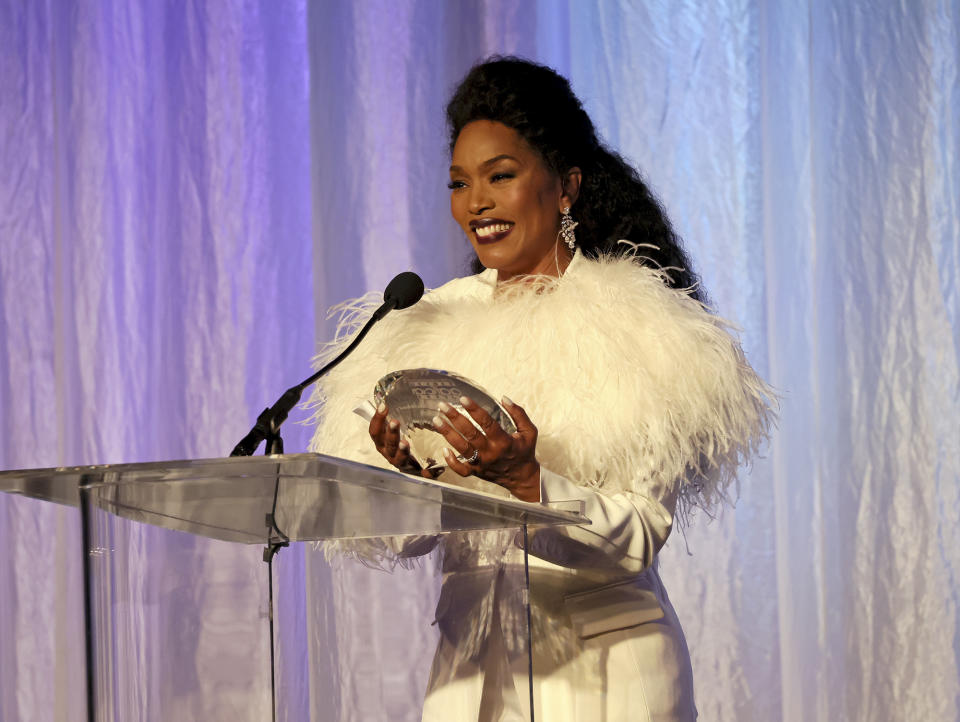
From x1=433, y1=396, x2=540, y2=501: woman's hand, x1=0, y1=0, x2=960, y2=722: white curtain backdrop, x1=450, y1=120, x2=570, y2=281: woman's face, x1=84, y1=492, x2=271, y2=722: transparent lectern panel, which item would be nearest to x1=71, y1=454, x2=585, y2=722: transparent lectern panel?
x1=84, y1=492, x2=271, y2=722: transparent lectern panel

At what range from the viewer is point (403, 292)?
1347mm

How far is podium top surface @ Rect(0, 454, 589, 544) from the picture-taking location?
94 cm

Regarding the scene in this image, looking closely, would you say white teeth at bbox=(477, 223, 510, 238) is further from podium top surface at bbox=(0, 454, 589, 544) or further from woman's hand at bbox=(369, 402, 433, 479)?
podium top surface at bbox=(0, 454, 589, 544)

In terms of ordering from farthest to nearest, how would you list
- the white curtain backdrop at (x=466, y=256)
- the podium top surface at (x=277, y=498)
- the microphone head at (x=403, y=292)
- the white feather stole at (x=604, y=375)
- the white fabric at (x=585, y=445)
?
the white curtain backdrop at (x=466, y=256), the white feather stole at (x=604, y=375), the microphone head at (x=403, y=292), the white fabric at (x=585, y=445), the podium top surface at (x=277, y=498)

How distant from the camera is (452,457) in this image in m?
1.25

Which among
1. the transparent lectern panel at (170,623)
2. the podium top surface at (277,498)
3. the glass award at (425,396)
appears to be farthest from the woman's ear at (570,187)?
the transparent lectern panel at (170,623)

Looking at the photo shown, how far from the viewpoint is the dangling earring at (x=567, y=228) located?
1.82 meters

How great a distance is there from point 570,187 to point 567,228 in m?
0.07

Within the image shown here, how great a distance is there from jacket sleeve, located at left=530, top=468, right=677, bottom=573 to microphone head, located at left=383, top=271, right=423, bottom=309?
0.79 ft

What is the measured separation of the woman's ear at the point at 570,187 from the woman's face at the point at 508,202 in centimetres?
2

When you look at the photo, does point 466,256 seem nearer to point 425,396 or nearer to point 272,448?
point 425,396

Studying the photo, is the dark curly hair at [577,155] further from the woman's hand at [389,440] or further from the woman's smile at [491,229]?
the woman's hand at [389,440]

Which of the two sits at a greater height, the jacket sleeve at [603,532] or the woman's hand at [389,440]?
the woman's hand at [389,440]

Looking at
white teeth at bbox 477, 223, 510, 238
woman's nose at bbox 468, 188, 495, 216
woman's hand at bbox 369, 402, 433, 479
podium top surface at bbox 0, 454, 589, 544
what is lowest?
podium top surface at bbox 0, 454, 589, 544
